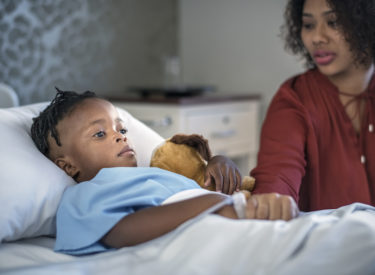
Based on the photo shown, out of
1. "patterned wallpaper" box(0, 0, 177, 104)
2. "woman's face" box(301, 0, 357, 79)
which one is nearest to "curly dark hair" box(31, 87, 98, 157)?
"woman's face" box(301, 0, 357, 79)

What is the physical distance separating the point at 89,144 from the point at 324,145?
779mm

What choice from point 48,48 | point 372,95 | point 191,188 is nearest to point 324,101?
point 372,95

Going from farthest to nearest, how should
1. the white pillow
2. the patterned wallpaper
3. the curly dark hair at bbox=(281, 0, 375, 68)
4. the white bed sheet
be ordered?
the patterned wallpaper → the curly dark hair at bbox=(281, 0, 375, 68) → the white pillow → the white bed sheet

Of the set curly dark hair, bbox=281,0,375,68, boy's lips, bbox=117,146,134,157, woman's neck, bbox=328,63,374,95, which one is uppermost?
curly dark hair, bbox=281,0,375,68

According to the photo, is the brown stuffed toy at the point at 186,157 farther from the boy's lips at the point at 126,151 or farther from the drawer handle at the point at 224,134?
the drawer handle at the point at 224,134

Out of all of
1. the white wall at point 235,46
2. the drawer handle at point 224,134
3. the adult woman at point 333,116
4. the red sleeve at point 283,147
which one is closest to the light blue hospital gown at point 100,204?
the red sleeve at point 283,147

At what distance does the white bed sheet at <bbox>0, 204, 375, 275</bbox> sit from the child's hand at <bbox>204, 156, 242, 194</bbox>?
278 millimetres

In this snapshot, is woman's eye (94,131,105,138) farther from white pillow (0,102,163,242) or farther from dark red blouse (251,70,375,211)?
dark red blouse (251,70,375,211)

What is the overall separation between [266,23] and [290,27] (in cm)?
100

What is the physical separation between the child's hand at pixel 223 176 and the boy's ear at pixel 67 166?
31 cm

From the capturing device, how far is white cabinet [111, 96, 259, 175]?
2.11 metres

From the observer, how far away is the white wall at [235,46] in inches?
101

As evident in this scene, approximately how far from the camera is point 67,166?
1.03 m

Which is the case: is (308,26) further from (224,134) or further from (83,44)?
(83,44)
